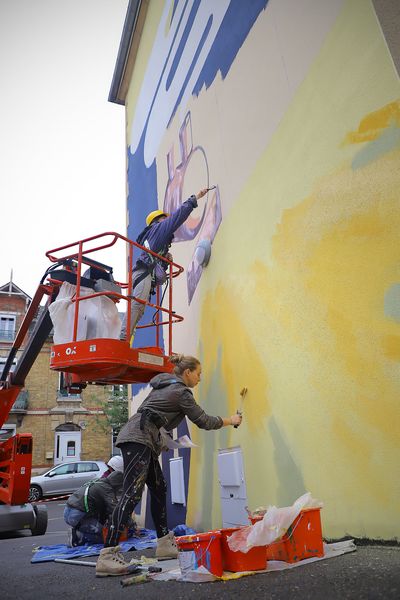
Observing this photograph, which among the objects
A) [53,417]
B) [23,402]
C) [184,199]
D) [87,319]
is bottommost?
[87,319]

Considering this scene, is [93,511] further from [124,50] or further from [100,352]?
[124,50]

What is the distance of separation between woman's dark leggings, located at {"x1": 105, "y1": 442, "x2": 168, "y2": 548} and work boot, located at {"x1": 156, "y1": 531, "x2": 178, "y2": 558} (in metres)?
0.05

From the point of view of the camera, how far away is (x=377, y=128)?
2.74 m

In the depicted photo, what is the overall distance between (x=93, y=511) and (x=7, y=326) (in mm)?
23662

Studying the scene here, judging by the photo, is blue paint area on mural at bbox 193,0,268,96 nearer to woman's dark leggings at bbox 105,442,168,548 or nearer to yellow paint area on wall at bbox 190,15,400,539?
yellow paint area on wall at bbox 190,15,400,539

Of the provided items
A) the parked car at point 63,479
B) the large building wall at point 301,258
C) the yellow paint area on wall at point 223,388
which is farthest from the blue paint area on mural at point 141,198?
the parked car at point 63,479

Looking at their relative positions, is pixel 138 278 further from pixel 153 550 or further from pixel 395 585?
pixel 395 585

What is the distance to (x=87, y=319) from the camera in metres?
4.12

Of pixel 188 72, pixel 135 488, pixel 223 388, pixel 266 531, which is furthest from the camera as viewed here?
pixel 188 72

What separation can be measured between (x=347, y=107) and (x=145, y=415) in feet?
8.66

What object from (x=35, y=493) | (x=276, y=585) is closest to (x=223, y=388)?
(x=276, y=585)

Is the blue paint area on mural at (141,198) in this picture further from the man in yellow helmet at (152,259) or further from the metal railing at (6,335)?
the metal railing at (6,335)

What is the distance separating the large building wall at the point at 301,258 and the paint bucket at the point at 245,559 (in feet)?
1.83

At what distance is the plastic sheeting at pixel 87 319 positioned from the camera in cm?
407
